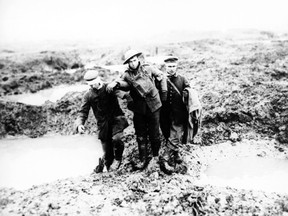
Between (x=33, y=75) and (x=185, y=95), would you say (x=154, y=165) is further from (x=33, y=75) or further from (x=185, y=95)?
(x=33, y=75)

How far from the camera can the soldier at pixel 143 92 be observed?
375 centimetres

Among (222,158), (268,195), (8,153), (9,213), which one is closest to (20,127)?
(8,153)

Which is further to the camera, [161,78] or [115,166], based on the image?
[115,166]

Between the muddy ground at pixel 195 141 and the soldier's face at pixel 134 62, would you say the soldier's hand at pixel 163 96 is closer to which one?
the soldier's face at pixel 134 62

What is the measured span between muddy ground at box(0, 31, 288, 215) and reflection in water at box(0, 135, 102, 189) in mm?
473

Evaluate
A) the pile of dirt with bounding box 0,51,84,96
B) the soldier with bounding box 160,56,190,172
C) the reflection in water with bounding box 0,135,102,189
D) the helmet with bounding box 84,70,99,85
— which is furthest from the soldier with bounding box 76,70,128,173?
the pile of dirt with bounding box 0,51,84,96

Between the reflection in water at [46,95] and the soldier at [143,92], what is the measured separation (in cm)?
541

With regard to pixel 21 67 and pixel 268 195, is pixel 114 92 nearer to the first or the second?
pixel 268 195

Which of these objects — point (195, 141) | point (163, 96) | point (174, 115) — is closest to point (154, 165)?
point (174, 115)

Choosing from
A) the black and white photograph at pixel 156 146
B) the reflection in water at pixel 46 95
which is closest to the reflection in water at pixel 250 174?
the black and white photograph at pixel 156 146

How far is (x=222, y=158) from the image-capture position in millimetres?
5102

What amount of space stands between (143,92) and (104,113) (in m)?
0.64

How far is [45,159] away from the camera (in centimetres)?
610

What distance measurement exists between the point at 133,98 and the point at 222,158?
223cm
